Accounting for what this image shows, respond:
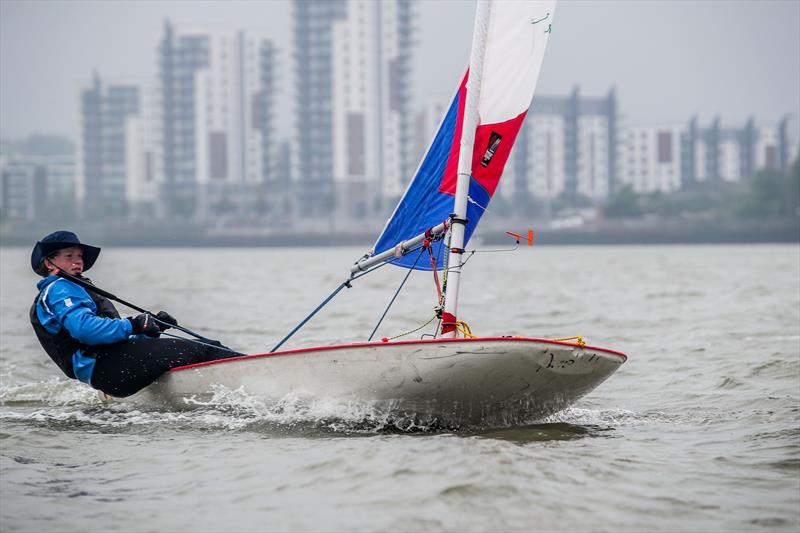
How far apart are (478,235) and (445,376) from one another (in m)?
83.6

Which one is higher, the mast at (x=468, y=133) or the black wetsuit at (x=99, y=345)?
the mast at (x=468, y=133)

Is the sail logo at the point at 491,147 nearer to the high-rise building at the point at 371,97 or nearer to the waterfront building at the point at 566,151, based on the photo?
the high-rise building at the point at 371,97

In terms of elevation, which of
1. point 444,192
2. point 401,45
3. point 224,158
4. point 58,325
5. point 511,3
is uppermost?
point 401,45

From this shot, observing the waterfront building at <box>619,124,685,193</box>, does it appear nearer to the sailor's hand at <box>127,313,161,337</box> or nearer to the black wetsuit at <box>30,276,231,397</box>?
the black wetsuit at <box>30,276,231,397</box>

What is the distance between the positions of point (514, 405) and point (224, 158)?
4541 inches

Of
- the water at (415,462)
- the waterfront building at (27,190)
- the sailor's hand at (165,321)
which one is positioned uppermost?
the waterfront building at (27,190)

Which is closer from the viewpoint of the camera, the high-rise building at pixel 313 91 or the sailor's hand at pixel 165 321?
the sailor's hand at pixel 165 321

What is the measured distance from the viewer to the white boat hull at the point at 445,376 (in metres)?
5.90

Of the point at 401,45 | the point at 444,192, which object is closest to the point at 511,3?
the point at 444,192

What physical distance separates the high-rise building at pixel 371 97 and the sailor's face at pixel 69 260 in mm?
107153

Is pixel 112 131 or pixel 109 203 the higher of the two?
pixel 112 131

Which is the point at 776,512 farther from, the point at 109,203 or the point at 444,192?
the point at 109,203

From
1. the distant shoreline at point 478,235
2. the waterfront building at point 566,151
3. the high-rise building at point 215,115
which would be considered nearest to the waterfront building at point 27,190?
the high-rise building at point 215,115

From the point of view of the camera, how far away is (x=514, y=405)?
20.5 feet
